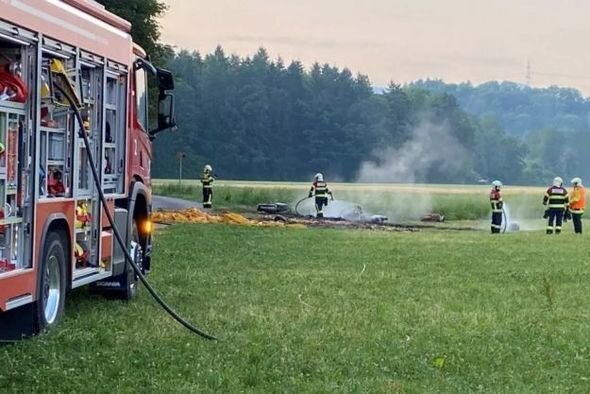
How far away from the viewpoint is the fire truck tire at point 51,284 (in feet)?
31.2

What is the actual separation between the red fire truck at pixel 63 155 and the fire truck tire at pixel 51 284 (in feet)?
0.04

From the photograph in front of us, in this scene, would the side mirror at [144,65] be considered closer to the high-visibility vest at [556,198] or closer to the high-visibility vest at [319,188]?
the high-visibility vest at [556,198]

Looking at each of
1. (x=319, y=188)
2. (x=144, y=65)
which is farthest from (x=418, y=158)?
(x=144, y=65)

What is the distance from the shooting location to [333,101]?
105250 mm

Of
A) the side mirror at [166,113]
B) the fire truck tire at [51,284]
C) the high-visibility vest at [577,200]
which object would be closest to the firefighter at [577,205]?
the high-visibility vest at [577,200]

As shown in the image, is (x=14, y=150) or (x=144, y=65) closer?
(x=14, y=150)

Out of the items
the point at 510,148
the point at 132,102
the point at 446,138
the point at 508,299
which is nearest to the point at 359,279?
the point at 508,299

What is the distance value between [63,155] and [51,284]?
44.2 inches

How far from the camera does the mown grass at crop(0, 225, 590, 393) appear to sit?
8273 mm

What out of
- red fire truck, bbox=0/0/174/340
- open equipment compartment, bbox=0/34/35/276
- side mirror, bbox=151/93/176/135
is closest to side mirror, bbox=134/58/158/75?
red fire truck, bbox=0/0/174/340

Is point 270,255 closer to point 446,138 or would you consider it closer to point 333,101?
point 333,101

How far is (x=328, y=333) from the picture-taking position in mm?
10461

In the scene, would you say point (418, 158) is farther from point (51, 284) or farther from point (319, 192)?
point (51, 284)

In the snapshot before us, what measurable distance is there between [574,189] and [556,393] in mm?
23526
